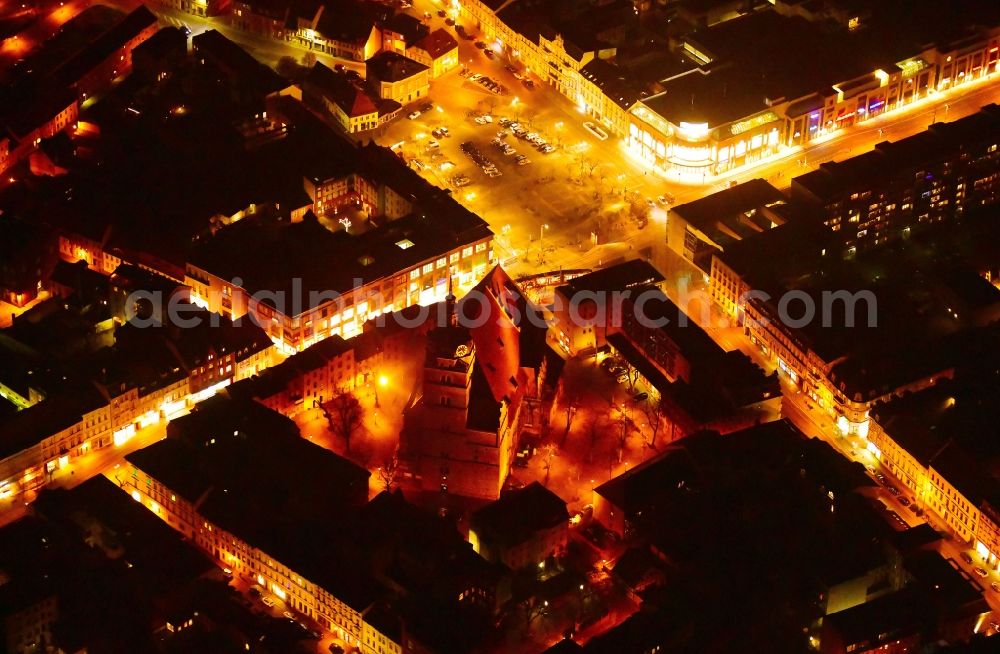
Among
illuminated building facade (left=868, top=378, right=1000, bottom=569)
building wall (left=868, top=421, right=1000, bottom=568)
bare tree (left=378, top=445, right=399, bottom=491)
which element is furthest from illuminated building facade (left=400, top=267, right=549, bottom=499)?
illuminated building facade (left=868, top=378, right=1000, bottom=569)

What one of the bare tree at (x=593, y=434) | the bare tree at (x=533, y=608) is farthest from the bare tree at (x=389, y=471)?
the bare tree at (x=533, y=608)

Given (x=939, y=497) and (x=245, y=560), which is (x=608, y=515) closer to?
(x=939, y=497)

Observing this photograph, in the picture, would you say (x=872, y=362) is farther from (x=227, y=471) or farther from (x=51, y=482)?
(x=51, y=482)

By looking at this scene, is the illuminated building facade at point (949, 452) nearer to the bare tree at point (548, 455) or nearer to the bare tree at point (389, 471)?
the bare tree at point (548, 455)

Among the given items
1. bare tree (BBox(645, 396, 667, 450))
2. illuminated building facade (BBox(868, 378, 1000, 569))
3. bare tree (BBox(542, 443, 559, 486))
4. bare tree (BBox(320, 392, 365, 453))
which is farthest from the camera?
bare tree (BBox(645, 396, 667, 450))

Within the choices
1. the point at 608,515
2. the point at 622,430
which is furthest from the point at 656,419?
the point at 608,515

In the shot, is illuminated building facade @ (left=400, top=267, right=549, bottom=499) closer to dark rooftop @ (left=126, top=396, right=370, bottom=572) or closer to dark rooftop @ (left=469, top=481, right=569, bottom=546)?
dark rooftop @ (left=469, top=481, right=569, bottom=546)
